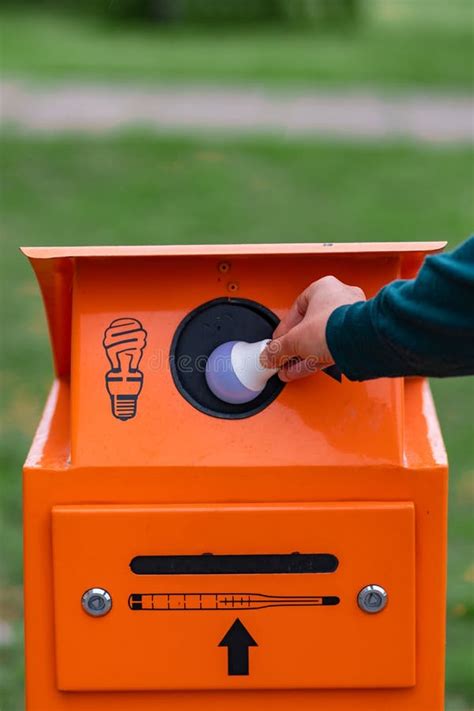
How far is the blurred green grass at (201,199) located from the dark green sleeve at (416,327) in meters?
3.26

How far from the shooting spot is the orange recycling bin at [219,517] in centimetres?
201

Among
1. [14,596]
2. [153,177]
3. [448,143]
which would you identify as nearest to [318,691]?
[14,596]

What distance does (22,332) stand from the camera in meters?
6.04

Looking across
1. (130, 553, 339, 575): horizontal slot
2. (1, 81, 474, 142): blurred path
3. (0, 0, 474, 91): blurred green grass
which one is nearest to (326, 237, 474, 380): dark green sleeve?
(130, 553, 339, 575): horizontal slot

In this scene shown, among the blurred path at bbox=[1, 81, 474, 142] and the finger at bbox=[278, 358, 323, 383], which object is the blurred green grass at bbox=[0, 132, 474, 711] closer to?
the blurred path at bbox=[1, 81, 474, 142]

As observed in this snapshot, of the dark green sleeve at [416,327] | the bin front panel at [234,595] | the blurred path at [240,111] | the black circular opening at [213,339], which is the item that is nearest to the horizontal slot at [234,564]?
the bin front panel at [234,595]

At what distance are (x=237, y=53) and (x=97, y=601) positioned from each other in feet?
34.6

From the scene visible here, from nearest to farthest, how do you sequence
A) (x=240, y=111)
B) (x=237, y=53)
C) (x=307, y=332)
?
(x=307, y=332)
(x=240, y=111)
(x=237, y=53)

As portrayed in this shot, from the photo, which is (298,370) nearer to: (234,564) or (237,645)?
(234,564)

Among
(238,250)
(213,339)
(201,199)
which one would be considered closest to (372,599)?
(213,339)

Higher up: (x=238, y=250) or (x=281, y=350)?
(x=238, y=250)

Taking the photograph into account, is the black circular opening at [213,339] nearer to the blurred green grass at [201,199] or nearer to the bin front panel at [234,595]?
the bin front panel at [234,595]

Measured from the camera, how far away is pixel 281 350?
1979mm

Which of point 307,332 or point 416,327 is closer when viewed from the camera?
point 416,327
